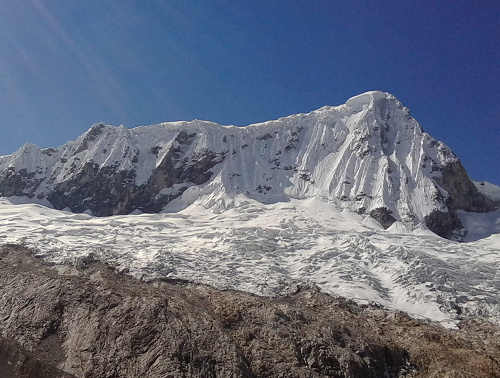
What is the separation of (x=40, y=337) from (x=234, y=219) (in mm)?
31002

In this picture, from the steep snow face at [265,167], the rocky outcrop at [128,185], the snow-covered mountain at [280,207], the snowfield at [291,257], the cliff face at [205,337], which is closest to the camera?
the cliff face at [205,337]

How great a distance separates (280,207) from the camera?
2089 inches

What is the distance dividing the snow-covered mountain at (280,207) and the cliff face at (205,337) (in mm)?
3284

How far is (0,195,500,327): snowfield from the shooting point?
25.4m

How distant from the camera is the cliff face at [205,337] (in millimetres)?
16578

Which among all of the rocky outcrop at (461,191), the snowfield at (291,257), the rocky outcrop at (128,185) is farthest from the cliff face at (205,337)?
the rocky outcrop at (128,185)

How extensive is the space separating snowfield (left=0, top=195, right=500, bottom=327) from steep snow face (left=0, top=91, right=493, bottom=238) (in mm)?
13670

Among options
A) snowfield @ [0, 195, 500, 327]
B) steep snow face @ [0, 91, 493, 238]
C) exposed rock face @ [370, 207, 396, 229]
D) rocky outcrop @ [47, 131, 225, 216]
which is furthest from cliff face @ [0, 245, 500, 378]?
rocky outcrop @ [47, 131, 225, 216]

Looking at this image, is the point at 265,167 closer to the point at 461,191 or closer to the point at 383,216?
the point at 383,216

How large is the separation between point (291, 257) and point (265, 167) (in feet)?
120

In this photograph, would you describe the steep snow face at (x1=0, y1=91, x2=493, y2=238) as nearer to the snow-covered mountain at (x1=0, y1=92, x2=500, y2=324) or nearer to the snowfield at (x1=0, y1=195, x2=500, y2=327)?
the snow-covered mountain at (x1=0, y1=92, x2=500, y2=324)

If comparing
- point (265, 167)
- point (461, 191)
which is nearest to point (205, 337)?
point (265, 167)

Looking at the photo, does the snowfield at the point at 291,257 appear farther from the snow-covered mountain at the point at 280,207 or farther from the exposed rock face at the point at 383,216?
the exposed rock face at the point at 383,216

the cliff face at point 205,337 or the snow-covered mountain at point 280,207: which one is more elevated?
the snow-covered mountain at point 280,207
